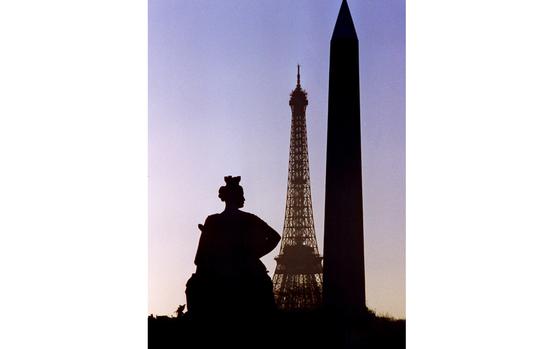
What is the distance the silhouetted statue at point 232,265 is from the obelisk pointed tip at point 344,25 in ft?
4.23

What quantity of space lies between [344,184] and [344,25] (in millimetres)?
1161

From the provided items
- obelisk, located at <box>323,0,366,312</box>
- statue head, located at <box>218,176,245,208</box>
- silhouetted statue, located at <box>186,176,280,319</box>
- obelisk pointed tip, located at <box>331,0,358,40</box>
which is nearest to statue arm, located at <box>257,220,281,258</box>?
silhouetted statue, located at <box>186,176,280,319</box>

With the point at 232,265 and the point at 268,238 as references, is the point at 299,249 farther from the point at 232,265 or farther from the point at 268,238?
the point at 232,265

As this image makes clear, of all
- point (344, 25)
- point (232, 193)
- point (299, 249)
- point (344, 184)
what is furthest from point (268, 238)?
point (344, 25)

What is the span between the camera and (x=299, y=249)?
5363 millimetres

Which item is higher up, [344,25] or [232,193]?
[344,25]

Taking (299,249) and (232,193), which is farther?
(232,193)

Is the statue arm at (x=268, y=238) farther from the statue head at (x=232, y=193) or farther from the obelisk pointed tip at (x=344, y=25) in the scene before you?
the obelisk pointed tip at (x=344, y=25)

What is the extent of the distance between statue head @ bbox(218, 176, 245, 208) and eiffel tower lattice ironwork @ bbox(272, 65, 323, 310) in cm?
36

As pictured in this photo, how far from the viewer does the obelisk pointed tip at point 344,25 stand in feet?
18.0

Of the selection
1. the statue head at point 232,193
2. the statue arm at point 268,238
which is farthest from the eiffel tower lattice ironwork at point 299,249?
the statue head at point 232,193

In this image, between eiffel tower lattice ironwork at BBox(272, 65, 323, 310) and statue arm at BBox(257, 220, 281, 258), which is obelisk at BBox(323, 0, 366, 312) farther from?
statue arm at BBox(257, 220, 281, 258)

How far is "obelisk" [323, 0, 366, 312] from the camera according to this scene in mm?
5387
